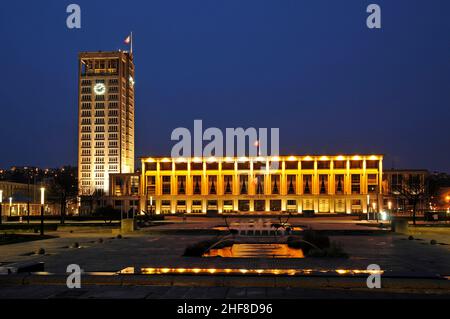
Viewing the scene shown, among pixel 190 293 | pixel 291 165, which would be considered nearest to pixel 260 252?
pixel 190 293

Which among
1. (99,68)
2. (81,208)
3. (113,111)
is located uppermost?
(99,68)

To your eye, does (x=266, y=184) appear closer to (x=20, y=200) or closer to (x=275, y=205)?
(x=275, y=205)

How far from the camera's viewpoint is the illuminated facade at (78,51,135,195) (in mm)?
181500

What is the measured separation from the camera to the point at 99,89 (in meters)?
184

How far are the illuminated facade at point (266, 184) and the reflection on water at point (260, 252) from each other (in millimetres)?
111639

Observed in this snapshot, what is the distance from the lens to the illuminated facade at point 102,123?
595ft

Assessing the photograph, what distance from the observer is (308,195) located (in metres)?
139

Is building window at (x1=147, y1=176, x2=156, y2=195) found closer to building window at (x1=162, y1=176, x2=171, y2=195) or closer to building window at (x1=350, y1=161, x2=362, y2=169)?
building window at (x1=162, y1=176, x2=171, y2=195)

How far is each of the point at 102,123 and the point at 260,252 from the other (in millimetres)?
166042
